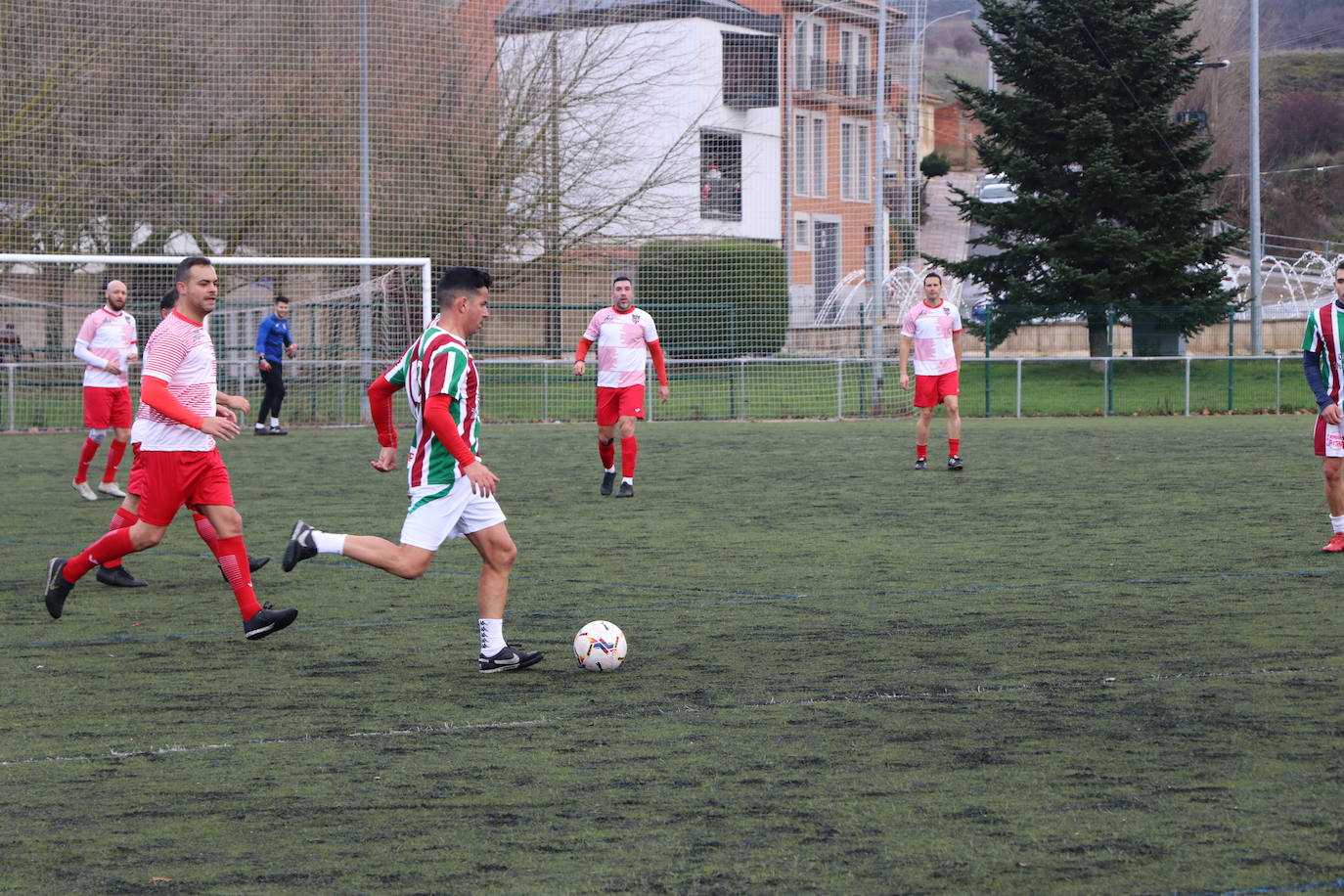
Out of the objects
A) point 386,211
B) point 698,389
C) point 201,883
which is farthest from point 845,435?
point 201,883

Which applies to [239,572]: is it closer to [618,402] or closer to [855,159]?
[618,402]

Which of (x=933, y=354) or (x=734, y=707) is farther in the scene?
(x=933, y=354)

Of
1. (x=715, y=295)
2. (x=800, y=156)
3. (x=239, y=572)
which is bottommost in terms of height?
(x=239, y=572)

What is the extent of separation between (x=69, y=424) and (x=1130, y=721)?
2257cm

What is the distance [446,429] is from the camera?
19.7 feet

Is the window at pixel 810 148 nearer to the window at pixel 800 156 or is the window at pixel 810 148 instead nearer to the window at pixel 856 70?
the window at pixel 800 156

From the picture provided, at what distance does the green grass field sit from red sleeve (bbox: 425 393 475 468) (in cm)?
90

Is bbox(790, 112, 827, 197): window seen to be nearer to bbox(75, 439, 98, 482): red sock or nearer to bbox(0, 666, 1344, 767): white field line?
→ bbox(75, 439, 98, 482): red sock

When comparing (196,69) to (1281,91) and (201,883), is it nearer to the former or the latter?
(201,883)

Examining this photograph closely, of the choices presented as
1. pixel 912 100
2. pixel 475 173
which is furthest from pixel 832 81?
pixel 475 173

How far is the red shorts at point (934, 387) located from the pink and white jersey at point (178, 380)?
32.1 ft

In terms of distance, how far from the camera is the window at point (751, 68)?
29.4m

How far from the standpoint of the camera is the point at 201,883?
12.5ft

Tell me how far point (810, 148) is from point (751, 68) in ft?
6.19
